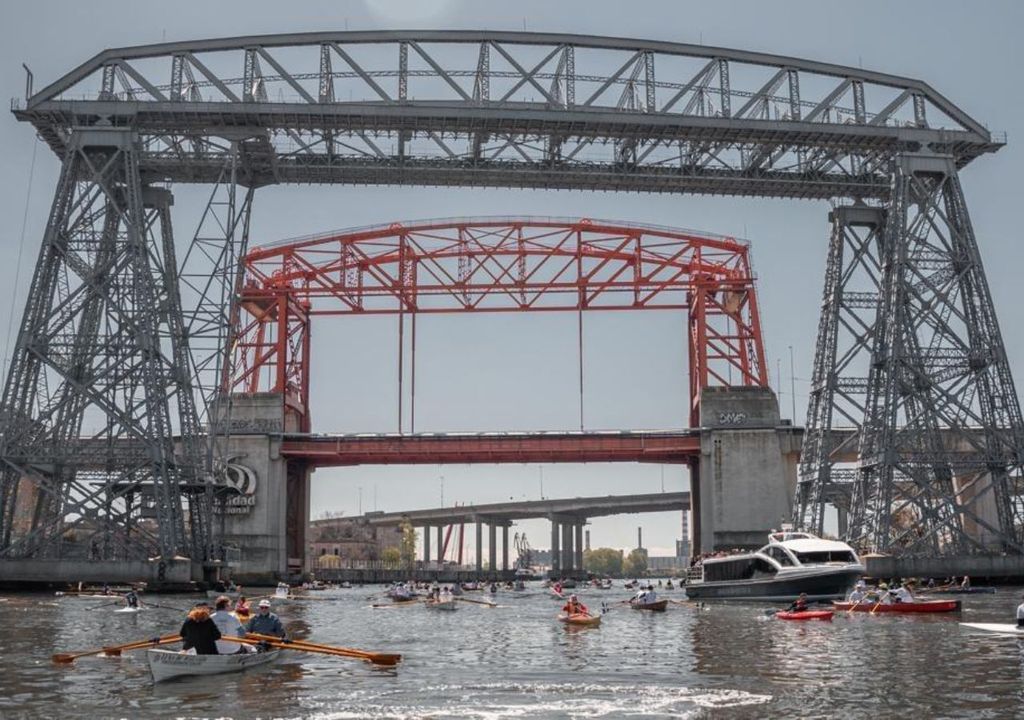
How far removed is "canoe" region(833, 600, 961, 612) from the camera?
45.4 m

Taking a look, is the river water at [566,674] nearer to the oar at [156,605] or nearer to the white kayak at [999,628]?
the white kayak at [999,628]

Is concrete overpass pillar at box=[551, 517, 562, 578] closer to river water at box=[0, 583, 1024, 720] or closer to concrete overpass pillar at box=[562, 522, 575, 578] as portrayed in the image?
concrete overpass pillar at box=[562, 522, 575, 578]

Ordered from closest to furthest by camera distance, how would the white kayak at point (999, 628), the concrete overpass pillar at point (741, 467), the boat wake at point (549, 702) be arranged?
the boat wake at point (549, 702) → the white kayak at point (999, 628) → the concrete overpass pillar at point (741, 467)

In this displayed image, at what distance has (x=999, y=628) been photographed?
38000mm

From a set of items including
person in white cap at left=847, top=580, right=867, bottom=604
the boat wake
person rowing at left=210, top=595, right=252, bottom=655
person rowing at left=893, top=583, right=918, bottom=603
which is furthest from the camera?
person in white cap at left=847, top=580, right=867, bottom=604

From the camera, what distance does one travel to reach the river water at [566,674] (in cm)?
2241

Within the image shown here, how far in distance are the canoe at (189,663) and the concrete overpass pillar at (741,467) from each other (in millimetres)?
63273

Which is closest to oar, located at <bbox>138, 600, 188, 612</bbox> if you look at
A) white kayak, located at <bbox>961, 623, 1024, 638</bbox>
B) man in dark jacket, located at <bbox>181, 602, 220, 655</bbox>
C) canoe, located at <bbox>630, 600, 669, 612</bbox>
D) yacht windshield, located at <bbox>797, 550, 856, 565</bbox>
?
man in dark jacket, located at <bbox>181, 602, 220, 655</bbox>

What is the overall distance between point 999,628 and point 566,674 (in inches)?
689

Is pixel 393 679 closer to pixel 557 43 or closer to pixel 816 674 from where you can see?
pixel 816 674

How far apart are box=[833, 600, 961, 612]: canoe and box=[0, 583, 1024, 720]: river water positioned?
1268mm

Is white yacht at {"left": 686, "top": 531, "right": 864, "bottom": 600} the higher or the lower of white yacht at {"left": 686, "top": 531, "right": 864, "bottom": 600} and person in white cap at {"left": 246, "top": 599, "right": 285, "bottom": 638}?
the higher

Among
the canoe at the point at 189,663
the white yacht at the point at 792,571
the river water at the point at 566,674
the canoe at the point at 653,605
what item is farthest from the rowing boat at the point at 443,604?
the canoe at the point at 189,663

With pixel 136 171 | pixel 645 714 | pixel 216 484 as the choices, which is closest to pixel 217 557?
pixel 216 484
